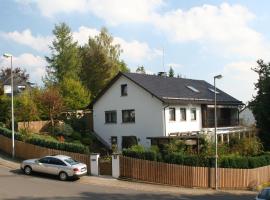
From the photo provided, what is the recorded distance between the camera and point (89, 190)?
2717 centimetres

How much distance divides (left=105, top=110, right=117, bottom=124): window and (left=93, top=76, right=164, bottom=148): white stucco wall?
370 mm

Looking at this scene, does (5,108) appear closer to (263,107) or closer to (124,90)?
(124,90)

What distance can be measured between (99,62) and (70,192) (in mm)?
44542

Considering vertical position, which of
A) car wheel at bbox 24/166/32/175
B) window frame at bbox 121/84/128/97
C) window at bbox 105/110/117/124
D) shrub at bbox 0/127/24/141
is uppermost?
window frame at bbox 121/84/128/97

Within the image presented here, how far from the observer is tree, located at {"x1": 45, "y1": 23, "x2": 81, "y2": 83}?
6925cm

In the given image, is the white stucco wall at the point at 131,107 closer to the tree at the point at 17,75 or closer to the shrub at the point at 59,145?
the shrub at the point at 59,145

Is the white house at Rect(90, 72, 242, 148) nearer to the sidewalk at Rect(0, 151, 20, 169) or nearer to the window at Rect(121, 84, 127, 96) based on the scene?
the window at Rect(121, 84, 127, 96)

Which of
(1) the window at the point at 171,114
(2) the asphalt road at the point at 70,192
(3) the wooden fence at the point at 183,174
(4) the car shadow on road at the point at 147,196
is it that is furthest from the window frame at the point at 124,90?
(4) the car shadow on road at the point at 147,196

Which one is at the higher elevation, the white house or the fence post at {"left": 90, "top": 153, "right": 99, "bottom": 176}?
the white house

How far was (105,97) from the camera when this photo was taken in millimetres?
46344

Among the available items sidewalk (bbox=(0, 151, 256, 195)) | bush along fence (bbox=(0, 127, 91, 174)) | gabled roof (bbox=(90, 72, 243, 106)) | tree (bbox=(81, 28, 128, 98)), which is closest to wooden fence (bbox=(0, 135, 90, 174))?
bush along fence (bbox=(0, 127, 91, 174))

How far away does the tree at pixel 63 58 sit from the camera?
227 feet

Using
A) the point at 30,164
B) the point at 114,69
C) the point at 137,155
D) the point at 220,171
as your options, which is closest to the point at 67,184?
the point at 30,164

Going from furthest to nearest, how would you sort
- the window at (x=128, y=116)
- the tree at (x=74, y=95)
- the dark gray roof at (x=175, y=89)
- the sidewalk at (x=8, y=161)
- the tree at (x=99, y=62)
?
the tree at (x=99, y=62)
the tree at (x=74, y=95)
the window at (x=128, y=116)
the dark gray roof at (x=175, y=89)
the sidewalk at (x=8, y=161)
